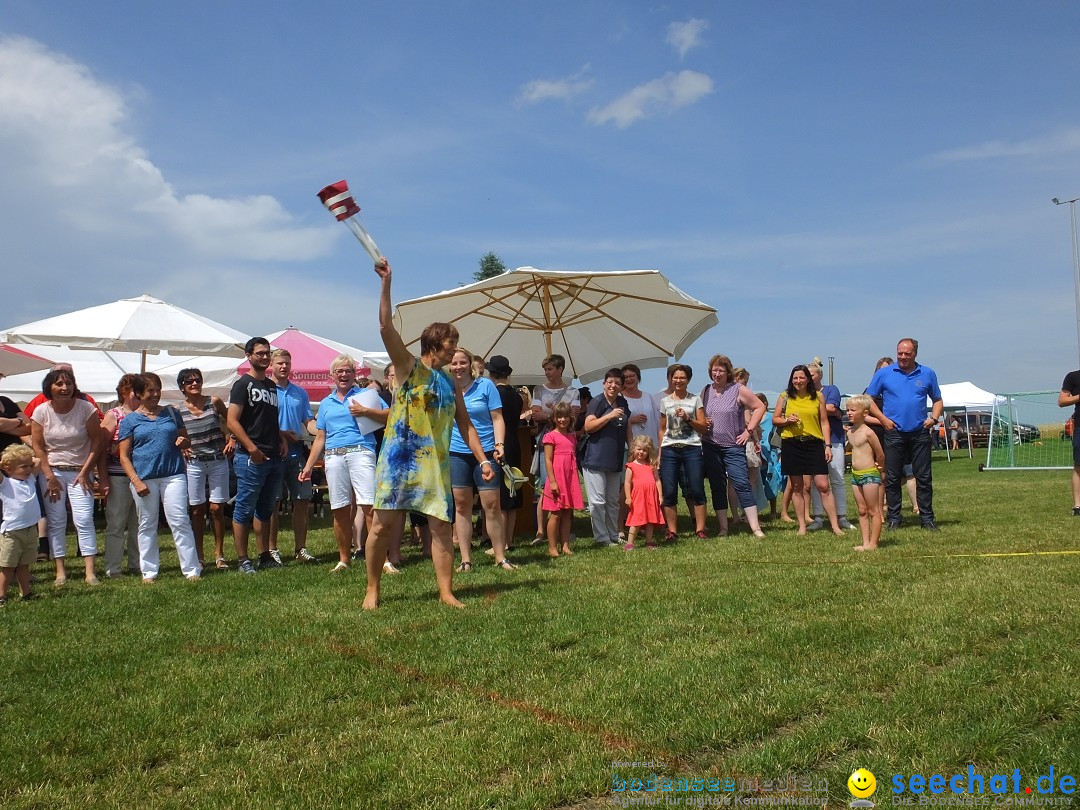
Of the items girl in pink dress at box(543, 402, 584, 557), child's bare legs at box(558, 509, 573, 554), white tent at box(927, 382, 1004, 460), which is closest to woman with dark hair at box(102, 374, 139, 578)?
girl in pink dress at box(543, 402, 584, 557)

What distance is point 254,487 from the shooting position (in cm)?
829

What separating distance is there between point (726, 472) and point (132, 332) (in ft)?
29.9

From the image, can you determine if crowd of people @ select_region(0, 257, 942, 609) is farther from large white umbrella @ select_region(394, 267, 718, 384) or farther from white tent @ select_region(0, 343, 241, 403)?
white tent @ select_region(0, 343, 241, 403)

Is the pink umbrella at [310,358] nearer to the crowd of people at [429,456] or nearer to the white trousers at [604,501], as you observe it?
the crowd of people at [429,456]

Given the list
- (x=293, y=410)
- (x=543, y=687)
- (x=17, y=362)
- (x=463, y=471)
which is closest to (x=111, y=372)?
(x=17, y=362)

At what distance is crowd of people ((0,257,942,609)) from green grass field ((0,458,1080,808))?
1.05 m

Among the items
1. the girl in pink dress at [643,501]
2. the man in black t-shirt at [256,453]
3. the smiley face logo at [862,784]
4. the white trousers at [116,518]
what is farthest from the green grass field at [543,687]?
the girl in pink dress at [643,501]

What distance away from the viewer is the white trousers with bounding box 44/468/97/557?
25.7ft

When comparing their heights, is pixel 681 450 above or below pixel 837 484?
above

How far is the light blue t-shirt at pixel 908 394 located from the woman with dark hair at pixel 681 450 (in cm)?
205

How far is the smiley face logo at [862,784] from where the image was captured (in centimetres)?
268

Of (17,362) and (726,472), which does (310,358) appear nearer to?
(17,362)

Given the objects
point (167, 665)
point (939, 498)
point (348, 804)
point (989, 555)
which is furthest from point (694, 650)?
point (939, 498)

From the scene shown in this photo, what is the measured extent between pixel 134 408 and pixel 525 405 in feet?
13.6
